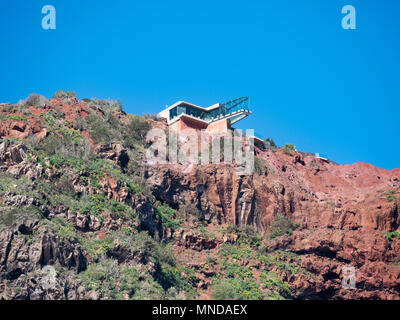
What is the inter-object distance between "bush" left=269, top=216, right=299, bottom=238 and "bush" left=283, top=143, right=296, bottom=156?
467 inches

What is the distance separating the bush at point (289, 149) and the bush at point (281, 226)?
38.9ft

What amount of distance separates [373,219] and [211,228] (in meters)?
10.7

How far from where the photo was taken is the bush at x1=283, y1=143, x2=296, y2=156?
164ft

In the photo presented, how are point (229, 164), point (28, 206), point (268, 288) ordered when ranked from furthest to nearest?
point (229, 164)
point (268, 288)
point (28, 206)


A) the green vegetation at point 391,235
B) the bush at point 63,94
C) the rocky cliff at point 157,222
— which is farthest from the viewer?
the bush at point 63,94

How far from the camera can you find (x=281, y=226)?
38.6 meters

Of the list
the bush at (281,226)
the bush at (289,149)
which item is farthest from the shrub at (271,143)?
the bush at (281,226)

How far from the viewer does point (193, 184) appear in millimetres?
38188

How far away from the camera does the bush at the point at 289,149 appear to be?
50.1 meters

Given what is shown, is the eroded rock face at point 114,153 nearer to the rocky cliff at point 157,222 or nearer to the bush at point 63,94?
the rocky cliff at point 157,222

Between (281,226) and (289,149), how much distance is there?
533 inches
